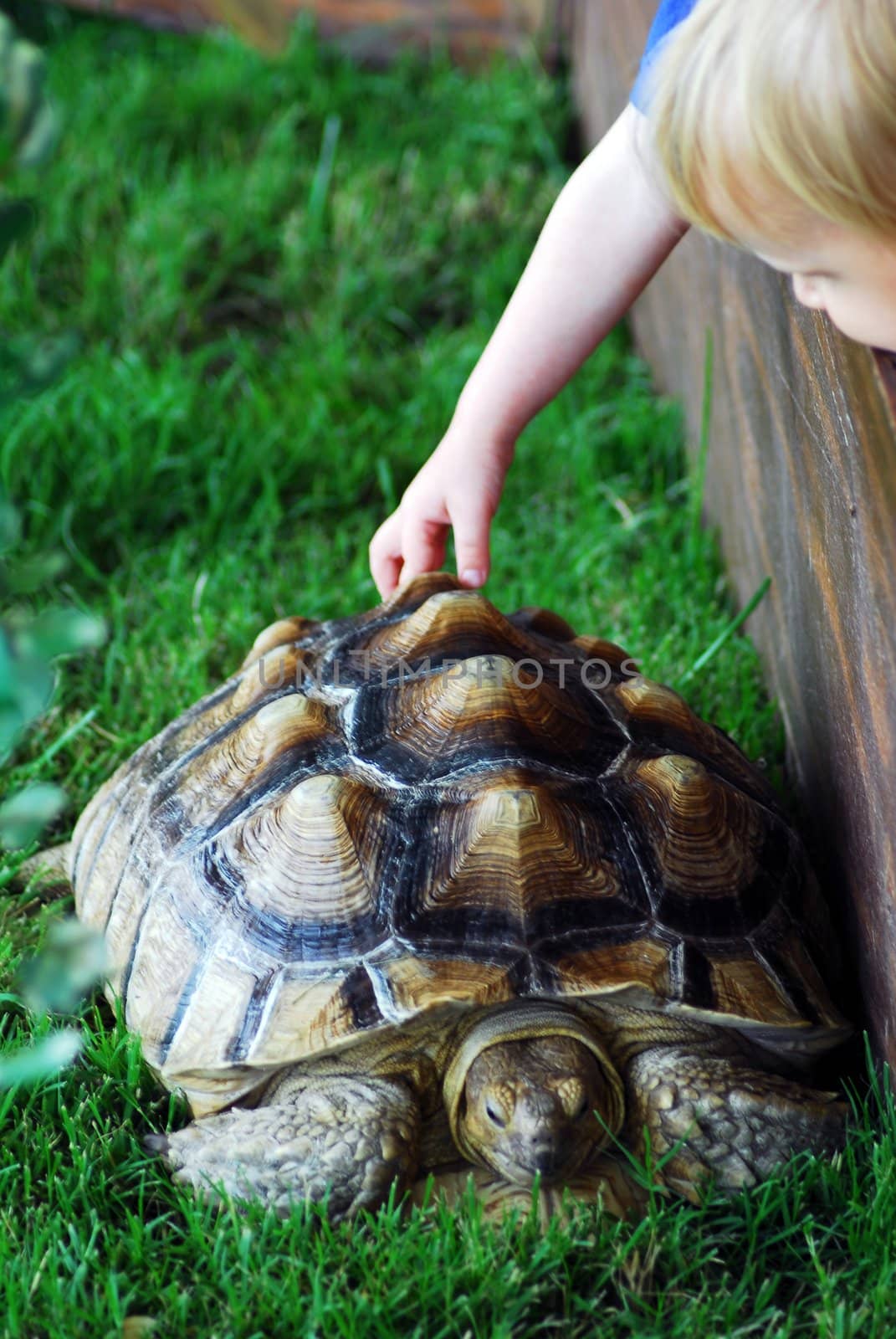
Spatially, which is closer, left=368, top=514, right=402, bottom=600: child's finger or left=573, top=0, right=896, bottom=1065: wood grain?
left=573, top=0, right=896, bottom=1065: wood grain

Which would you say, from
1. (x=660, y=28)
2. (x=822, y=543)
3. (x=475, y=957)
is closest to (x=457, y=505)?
(x=822, y=543)

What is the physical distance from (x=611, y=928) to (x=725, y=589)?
4.49 feet

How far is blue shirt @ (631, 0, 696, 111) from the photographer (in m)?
1.68

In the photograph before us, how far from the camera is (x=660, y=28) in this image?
1.76 meters

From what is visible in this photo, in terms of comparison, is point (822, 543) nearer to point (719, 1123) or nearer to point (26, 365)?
point (719, 1123)

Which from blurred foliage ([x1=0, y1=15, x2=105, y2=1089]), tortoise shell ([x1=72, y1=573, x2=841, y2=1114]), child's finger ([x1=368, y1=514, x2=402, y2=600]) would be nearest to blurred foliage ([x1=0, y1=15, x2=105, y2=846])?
blurred foliage ([x1=0, y1=15, x2=105, y2=1089])

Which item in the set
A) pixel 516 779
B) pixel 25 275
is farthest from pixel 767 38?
pixel 25 275

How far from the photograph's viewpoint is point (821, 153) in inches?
50.3

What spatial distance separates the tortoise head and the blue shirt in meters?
1.10

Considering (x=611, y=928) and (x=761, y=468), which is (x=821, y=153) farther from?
(x=761, y=468)

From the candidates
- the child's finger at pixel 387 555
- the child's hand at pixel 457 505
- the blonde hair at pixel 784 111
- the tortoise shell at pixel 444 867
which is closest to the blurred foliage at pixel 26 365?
the tortoise shell at pixel 444 867

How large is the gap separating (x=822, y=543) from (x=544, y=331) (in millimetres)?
516

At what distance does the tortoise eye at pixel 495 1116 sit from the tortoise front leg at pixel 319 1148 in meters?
0.10

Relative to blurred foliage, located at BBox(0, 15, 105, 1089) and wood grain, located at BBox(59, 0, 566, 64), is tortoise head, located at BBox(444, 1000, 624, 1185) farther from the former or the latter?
wood grain, located at BBox(59, 0, 566, 64)
